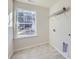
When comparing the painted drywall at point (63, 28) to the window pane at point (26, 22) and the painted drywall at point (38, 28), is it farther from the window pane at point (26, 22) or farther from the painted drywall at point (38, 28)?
the window pane at point (26, 22)

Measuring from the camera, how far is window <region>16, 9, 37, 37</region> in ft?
17.0

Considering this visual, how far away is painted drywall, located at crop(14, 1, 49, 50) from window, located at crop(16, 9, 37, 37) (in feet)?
0.73

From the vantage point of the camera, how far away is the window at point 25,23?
519 cm

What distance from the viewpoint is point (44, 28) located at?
6.26m

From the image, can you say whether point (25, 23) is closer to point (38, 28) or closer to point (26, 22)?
point (26, 22)

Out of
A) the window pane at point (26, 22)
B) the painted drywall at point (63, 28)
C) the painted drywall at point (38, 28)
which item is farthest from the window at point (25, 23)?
the painted drywall at point (63, 28)

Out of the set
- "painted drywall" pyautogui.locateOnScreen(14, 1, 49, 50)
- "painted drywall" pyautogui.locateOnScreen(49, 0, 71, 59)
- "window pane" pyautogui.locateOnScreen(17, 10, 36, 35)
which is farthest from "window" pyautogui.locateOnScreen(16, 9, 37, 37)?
"painted drywall" pyautogui.locateOnScreen(49, 0, 71, 59)

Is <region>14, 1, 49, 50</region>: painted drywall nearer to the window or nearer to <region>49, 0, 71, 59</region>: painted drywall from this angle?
the window

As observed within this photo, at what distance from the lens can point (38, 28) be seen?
5.99m

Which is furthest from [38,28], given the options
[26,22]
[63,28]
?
[63,28]
